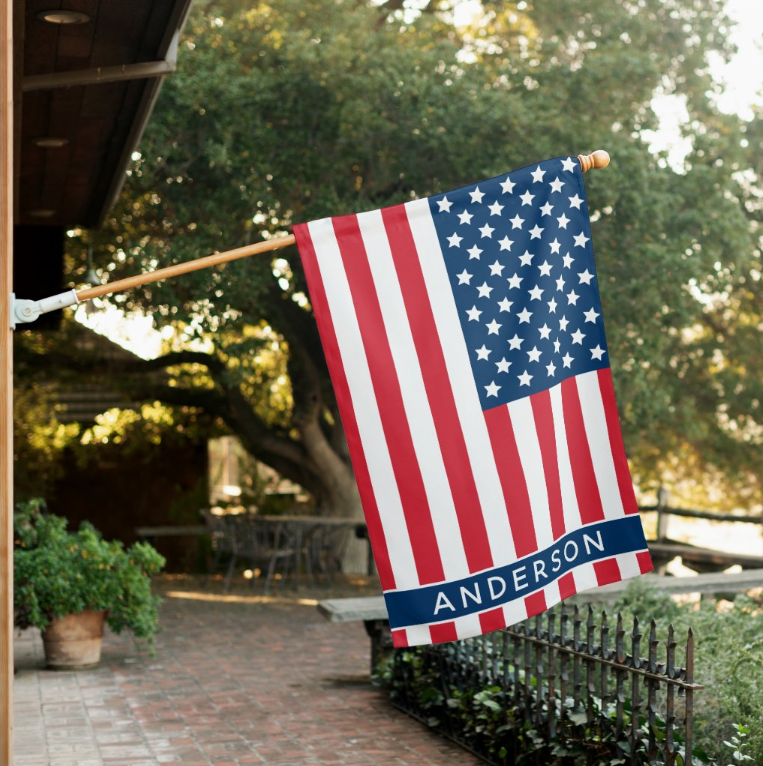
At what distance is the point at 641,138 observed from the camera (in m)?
12.1

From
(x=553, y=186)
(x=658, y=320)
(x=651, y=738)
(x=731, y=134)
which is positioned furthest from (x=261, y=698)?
(x=731, y=134)

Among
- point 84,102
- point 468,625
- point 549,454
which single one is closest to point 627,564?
point 549,454

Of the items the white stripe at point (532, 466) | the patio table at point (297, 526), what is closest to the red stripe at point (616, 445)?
the white stripe at point (532, 466)

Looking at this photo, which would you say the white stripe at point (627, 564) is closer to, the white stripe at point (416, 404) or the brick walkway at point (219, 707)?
the white stripe at point (416, 404)

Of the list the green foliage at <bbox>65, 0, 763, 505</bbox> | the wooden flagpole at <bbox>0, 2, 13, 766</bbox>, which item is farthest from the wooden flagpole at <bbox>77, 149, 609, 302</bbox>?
the green foliage at <bbox>65, 0, 763, 505</bbox>

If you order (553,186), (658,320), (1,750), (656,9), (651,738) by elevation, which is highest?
(656,9)

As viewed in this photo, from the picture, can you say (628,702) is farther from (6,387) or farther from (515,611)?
(6,387)

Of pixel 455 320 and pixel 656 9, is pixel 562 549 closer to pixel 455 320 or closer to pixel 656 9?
pixel 455 320

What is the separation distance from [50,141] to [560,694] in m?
4.92

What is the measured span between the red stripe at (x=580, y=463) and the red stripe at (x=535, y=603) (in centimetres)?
33

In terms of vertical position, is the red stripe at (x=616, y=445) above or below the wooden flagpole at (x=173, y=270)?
below

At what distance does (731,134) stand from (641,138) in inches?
127

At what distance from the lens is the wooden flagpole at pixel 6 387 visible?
9.93 ft

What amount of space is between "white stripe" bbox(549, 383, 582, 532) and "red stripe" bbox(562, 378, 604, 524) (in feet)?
0.05
